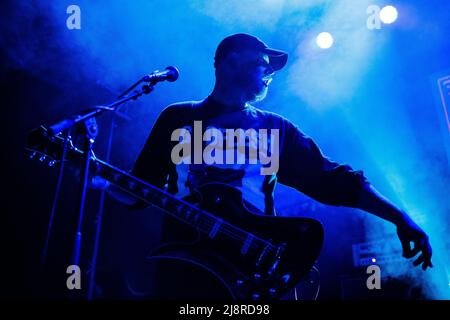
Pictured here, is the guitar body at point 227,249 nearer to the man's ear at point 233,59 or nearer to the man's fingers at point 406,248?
the man's fingers at point 406,248

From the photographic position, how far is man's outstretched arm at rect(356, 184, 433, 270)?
6.26ft

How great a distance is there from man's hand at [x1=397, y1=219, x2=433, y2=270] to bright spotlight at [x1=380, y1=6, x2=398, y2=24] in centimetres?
165

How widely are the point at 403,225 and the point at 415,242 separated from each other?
95 millimetres

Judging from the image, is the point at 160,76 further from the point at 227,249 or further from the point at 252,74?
the point at 227,249

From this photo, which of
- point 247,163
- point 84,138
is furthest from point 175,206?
point 84,138

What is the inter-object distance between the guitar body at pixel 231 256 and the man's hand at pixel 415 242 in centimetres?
47

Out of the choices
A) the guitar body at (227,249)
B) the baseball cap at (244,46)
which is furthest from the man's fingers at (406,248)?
the baseball cap at (244,46)

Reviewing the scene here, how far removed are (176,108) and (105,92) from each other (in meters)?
0.72

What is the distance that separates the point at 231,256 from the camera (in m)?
1.79
